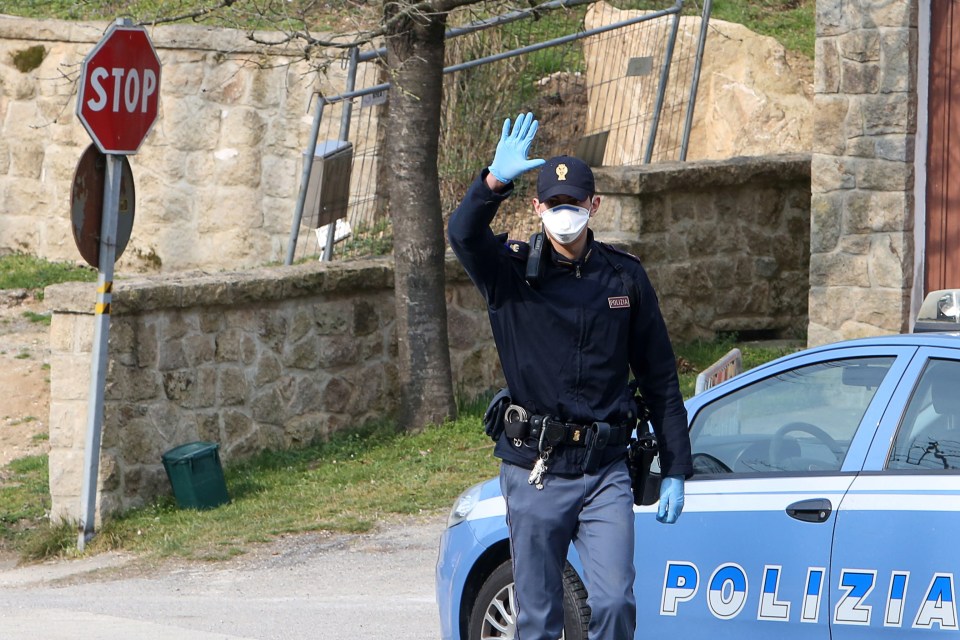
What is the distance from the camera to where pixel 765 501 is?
478 centimetres

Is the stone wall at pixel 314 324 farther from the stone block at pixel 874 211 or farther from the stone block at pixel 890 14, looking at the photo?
the stone block at pixel 890 14

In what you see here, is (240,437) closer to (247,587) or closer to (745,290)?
(247,587)

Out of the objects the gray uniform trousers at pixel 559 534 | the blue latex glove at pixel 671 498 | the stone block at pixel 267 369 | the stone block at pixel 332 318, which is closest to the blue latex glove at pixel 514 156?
the gray uniform trousers at pixel 559 534

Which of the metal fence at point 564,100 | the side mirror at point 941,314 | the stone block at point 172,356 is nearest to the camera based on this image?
the side mirror at point 941,314

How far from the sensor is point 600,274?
182 inches

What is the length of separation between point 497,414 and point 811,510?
3.44ft

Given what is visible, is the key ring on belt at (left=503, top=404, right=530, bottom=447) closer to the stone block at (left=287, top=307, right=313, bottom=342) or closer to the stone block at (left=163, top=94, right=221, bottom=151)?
the stone block at (left=287, top=307, right=313, bottom=342)

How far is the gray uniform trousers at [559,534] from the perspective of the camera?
14.7 feet

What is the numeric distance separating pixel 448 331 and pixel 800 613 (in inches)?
258

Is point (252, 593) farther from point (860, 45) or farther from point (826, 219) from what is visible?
point (860, 45)

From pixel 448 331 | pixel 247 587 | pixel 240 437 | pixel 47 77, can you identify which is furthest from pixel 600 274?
pixel 47 77

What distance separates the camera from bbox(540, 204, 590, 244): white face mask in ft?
14.9

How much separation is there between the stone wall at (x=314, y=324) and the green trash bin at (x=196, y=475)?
0.22m

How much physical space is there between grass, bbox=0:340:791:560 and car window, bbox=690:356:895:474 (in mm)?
3810
